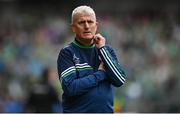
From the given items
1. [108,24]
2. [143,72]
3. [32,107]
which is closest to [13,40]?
[108,24]

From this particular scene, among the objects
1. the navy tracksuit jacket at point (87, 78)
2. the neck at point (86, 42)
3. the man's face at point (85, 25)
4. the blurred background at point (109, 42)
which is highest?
the man's face at point (85, 25)

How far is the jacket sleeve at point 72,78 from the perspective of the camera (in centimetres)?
591

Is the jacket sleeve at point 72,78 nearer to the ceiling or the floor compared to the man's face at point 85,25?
nearer to the floor

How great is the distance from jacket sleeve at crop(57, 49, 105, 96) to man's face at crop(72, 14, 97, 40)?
200mm

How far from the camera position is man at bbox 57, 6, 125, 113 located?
593 cm

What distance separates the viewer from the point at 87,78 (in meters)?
5.95

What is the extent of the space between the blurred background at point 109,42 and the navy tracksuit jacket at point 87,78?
6.39 meters

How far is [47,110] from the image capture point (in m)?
12.4

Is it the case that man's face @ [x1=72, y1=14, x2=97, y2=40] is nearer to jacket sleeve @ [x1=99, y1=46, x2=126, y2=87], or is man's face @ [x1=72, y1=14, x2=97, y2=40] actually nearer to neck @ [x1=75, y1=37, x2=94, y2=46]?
neck @ [x1=75, y1=37, x2=94, y2=46]

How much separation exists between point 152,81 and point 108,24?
238 centimetres

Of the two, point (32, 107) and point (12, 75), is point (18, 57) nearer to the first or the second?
point (12, 75)

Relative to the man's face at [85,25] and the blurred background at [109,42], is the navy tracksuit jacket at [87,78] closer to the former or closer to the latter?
the man's face at [85,25]

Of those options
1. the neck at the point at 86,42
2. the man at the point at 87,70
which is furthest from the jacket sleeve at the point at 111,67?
the neck at the point at 86,42

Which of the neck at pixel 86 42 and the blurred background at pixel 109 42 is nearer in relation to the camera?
the neck at pixel 86 42
